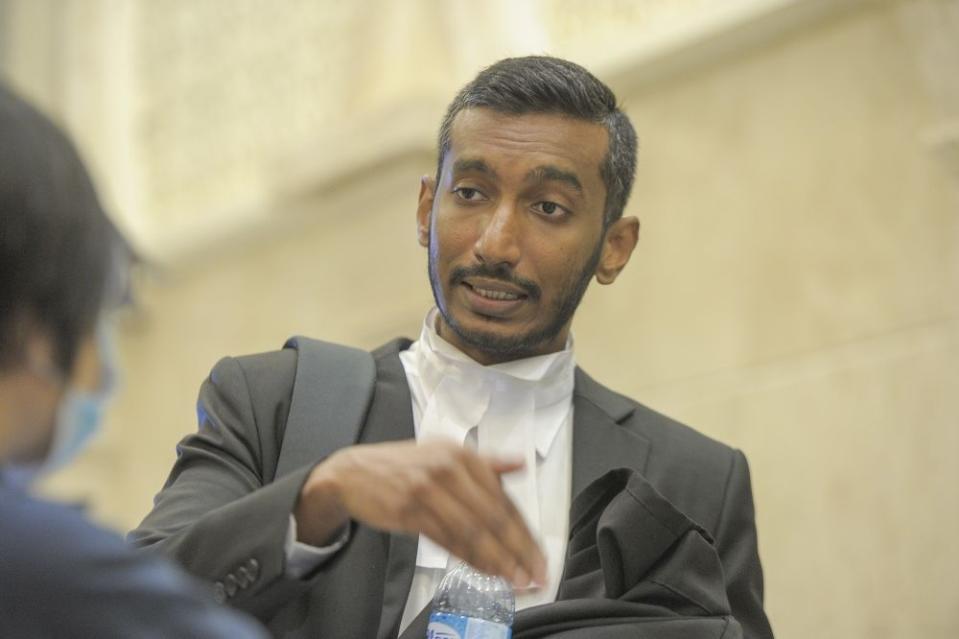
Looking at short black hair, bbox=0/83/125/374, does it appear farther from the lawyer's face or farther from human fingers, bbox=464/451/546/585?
the lawyer's face

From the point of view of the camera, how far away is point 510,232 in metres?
3.45

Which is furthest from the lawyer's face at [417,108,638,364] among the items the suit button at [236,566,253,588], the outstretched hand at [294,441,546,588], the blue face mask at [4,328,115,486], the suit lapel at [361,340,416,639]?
the blue face mask at [4,328,115,486]

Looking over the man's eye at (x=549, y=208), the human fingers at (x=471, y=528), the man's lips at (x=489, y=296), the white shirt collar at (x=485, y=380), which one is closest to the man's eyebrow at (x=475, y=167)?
the man's eye at (x=549, y=208)

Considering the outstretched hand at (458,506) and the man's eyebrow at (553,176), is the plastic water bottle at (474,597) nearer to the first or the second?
the outstretched hand at (458,506)

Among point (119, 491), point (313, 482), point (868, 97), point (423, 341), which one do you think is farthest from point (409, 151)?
point (313, 482)

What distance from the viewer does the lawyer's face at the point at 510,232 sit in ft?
11.4

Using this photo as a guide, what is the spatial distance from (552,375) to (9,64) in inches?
218

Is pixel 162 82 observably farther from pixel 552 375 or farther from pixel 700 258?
pixel 552 375

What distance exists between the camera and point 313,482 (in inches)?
96.2

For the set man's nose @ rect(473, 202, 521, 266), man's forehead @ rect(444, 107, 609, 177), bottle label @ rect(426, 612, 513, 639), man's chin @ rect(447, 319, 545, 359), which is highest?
man's forehead @ rect(444, 107, 609, 177)

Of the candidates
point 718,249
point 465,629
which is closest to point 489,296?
point 465,629

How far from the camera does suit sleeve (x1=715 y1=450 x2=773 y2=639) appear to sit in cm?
324

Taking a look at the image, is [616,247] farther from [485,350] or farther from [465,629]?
[465,629]

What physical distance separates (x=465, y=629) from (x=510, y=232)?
1032mm
